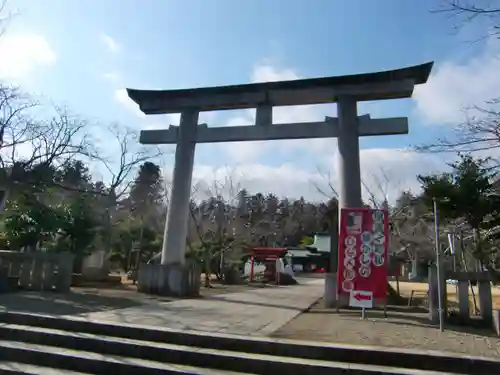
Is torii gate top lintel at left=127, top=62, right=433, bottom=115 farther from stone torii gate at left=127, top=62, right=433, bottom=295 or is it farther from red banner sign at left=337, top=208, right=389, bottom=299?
red banner sign at left=337, top=208, right=389, bottom=299

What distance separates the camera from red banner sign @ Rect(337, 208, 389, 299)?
25.5ft

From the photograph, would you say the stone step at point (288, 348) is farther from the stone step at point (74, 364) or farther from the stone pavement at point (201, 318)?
the stone step at point (74, 364)

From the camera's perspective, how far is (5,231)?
44.0 ft

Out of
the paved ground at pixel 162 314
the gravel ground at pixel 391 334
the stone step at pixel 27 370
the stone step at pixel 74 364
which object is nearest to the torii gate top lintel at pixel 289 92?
the gravel ground at pixel 391 334

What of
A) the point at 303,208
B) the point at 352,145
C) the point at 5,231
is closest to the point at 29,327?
the point at 352,145

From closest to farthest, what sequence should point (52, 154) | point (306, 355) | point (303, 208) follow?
point (306, 355), point (52, 154), point (303, 208)

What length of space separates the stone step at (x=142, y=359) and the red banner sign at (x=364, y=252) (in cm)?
368

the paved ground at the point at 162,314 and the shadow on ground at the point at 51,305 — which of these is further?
the shadow on ground at the point at 51,305

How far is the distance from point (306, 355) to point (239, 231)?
23.1 meters

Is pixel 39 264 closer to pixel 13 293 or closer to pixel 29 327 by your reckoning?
pixel 13 293

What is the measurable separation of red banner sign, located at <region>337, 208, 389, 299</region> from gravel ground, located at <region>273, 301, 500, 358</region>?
693 mm

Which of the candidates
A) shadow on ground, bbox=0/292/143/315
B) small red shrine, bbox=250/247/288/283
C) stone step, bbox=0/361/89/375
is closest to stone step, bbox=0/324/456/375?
stone step, bbox=0/361/89/375

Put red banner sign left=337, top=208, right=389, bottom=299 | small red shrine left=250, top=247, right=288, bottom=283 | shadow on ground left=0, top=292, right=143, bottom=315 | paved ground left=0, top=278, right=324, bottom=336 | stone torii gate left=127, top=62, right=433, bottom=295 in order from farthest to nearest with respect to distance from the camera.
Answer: small red shrine left=250, top=247, right=288, bottom=283 < stone torii gate left=127, top=62, right=433, bottom=295 < red banner sign left=337, top=208, right=389, bottom=299 < shadow on ground left=0, top=292, right=143, bottom=315 < paved ground left=0, top=278, right=324, bottom=336

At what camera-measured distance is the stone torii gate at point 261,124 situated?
9805mm
